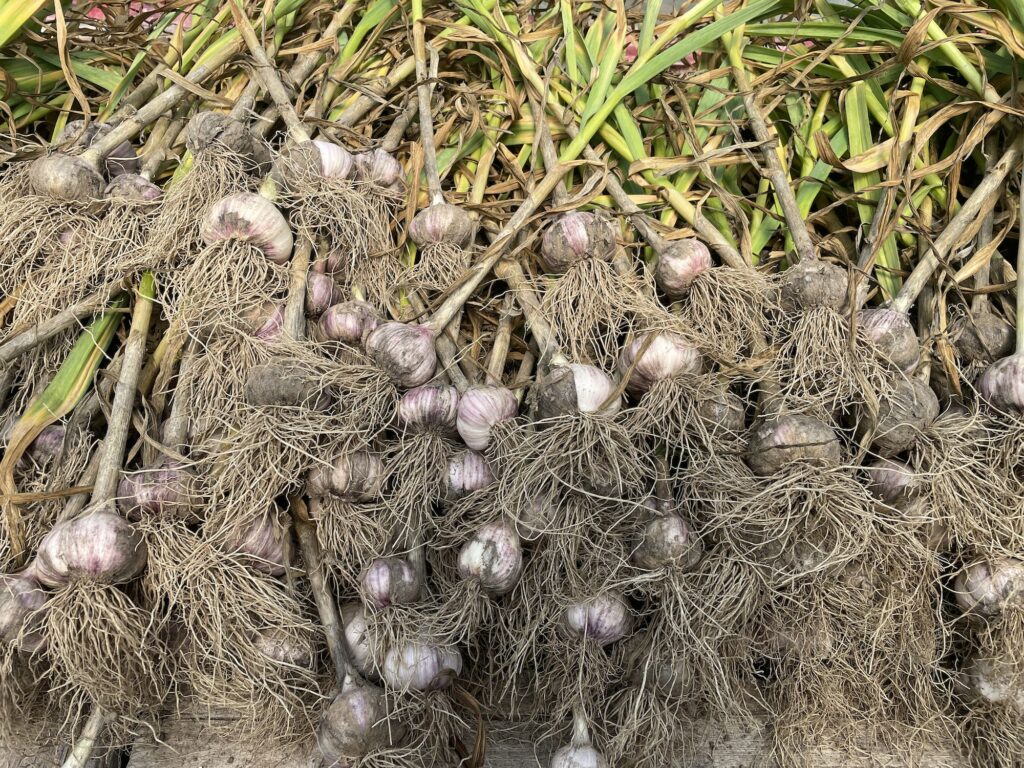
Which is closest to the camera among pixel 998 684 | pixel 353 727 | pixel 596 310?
pixel 353 727

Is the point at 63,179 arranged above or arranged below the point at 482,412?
above

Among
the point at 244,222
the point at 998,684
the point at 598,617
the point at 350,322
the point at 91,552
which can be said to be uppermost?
the point at 244,222

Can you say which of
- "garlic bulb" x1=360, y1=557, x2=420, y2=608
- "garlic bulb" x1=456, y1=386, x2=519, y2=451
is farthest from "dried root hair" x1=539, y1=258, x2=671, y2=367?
"garlic bulb" x1=360, y1=557, x2=420, y2=608

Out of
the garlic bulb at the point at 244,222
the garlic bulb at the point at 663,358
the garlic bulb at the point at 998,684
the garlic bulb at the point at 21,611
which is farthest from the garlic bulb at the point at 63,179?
the garlic bulb at the point at 998,684

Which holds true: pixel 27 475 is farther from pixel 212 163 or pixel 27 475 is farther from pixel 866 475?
pixel 866 475

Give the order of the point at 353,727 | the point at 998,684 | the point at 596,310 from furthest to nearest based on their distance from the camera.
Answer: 1. the point at 596,310
2. the point at 998,684
3. the point at 353,727

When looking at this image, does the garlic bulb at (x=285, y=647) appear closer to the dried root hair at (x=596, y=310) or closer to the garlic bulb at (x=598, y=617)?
the garlic bulb at (x=598, y=617)

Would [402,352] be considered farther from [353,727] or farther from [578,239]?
[353,727]

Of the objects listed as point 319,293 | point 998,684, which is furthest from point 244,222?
point 998,684

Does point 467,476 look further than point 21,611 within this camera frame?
Yes
